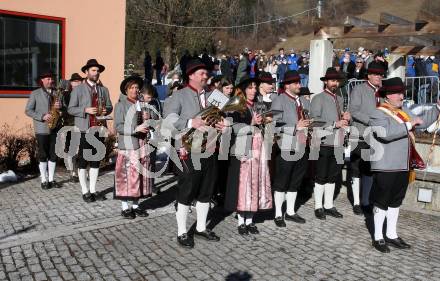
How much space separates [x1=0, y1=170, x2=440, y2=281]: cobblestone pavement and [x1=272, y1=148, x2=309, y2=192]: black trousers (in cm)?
55

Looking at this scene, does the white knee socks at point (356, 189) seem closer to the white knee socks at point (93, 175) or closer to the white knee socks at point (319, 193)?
the white knee socks at point (319, 193)

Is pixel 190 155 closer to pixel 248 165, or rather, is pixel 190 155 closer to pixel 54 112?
pixel 248 165

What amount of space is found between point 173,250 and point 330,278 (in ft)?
5.92

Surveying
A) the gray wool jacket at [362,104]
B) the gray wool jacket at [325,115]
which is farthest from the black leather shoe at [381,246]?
the gray wool jacket at [362,104]

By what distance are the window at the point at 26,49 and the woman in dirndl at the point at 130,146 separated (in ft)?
15.0

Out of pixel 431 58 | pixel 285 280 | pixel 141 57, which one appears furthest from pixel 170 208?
pixel 141 57

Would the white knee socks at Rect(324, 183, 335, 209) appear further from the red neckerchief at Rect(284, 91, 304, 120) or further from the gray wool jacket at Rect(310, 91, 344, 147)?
the red neckerchief at Rect(284, 91, 304, 120)

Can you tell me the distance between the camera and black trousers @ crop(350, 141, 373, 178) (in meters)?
7.74

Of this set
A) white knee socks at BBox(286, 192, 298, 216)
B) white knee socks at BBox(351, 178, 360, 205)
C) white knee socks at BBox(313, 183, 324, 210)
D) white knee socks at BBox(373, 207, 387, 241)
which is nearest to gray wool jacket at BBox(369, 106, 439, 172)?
white knee socks at BBox(373, 207, 387, 241)

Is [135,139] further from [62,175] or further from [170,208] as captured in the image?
[62,175]

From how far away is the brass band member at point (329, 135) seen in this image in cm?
721

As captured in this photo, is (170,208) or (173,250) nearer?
(173,250)

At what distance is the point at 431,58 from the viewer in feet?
46.5

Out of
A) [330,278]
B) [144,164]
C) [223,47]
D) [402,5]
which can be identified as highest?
[402,5]
